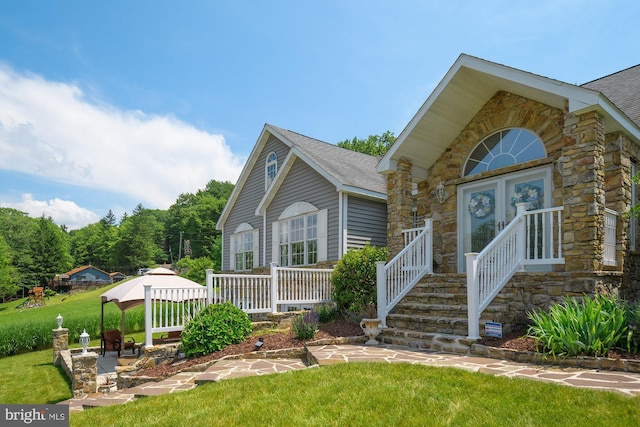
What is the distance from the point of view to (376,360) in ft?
19.4

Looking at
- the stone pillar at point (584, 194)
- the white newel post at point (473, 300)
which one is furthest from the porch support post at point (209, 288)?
the stone pillar at point (584, 194)

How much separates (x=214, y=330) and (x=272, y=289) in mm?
2350

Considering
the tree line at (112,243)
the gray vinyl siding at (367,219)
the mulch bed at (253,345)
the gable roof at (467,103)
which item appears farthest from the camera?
the tree line at (112,243)

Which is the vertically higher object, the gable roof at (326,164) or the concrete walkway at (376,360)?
the gable roof at (326,164)

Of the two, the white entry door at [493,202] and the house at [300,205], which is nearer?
the white entry door at [493,202]

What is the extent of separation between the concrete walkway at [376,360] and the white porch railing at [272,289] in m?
2.71

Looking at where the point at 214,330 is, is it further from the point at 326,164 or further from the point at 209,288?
the point at 326,164

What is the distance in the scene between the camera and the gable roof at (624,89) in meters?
9.16

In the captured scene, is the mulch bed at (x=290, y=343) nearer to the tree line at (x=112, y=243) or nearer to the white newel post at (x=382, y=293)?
the white newel post at (x=382, y=293)

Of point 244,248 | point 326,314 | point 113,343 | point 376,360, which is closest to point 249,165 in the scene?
point 244,248

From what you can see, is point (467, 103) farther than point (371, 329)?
Yes

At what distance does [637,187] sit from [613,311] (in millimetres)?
4018

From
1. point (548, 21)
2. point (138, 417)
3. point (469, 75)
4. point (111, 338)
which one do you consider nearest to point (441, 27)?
point (469, 75)

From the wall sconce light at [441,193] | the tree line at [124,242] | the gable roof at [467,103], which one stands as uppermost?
the gable roof at [467,103]
